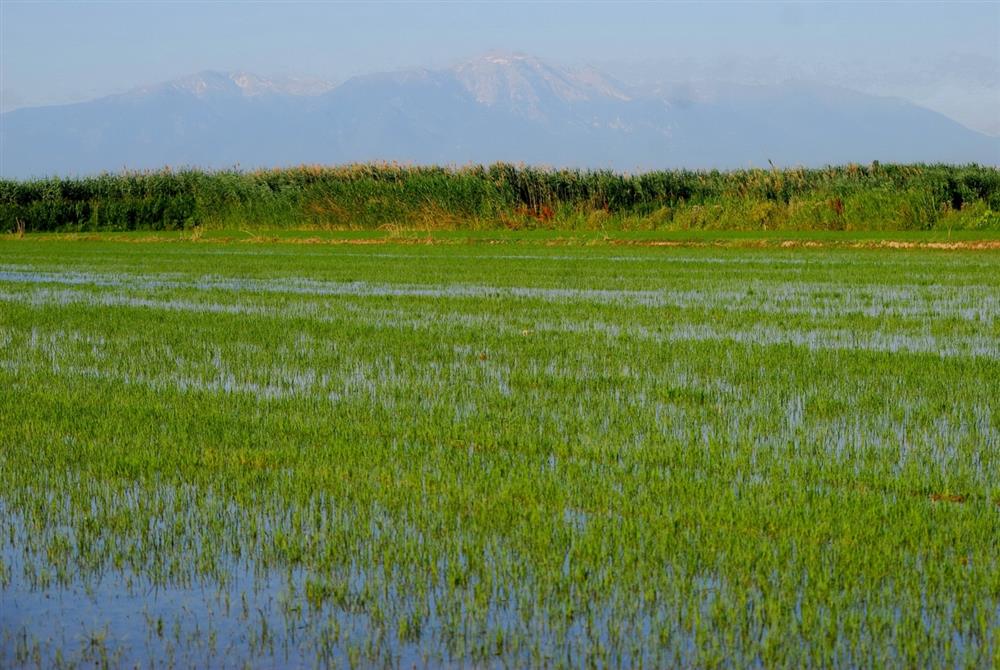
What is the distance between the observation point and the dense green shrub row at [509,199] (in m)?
39.4

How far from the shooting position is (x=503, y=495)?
6512mm

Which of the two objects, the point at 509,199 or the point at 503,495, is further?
the point at 509,199

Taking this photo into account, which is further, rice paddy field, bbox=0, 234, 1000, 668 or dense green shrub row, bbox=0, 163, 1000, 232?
dense green shrub row, bbox=0, 163, 1000, 232

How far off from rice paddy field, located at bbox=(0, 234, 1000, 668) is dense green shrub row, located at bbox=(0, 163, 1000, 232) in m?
25.2

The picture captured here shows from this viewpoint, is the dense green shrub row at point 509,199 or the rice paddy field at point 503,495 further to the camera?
the dense green shrub row at point 509,199

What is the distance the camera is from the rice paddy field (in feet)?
15.3

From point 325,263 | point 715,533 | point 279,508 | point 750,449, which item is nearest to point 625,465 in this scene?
point 750,449

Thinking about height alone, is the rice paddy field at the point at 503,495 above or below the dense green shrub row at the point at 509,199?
below

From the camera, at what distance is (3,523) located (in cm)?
628

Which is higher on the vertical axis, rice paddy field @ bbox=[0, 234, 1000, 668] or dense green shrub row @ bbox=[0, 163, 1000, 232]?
dense green shrub row @ bbox=[0, 163, 1000, 232]

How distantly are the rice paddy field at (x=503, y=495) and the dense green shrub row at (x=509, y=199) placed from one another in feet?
82.6

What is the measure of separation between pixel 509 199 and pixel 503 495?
1535 inches

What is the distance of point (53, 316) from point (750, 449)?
1172 cm

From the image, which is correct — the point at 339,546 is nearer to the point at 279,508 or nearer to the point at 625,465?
the point at 279,508
